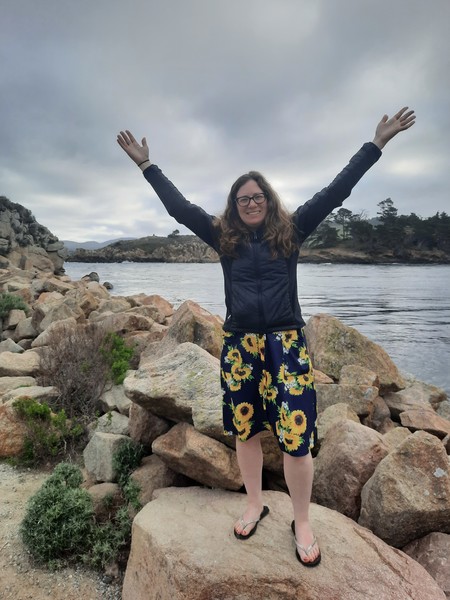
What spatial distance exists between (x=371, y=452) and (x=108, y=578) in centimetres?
256

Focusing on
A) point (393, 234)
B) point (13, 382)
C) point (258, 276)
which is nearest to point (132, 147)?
point (258, 276)

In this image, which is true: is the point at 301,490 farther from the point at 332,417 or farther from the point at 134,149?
the point at 134,149

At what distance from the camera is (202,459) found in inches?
156

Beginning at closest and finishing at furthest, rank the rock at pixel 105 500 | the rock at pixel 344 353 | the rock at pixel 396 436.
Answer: the rock at pixel 105 500, the rock at pixel 396 436, the rock at pixel 344 353

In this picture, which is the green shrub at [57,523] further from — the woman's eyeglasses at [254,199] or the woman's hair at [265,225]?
the woman's eyeglasses at [254,199]

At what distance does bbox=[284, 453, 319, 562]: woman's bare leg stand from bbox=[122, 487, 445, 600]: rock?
127mm

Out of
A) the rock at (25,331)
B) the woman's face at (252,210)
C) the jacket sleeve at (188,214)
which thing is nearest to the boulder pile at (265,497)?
the jacket sleeve at (188,214)

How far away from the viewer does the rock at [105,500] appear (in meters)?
4.10

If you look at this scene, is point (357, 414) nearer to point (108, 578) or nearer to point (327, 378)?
point (327, 378)

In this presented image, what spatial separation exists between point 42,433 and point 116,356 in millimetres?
2262

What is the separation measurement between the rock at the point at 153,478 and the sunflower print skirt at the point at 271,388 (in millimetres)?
1361

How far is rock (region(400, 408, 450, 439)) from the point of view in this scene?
243 inches

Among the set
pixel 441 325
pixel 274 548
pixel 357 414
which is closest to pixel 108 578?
pixel 274 548

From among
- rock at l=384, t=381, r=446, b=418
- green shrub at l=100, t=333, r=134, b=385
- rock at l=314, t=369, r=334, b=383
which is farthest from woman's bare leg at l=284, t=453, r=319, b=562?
rock at l=384, t=381, r=446, b=418
